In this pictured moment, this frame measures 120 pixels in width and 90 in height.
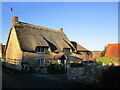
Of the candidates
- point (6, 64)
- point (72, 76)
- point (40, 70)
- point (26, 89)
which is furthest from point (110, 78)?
point (6, 64)

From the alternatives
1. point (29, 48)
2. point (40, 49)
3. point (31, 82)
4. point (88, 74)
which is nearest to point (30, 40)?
point (29, 48)

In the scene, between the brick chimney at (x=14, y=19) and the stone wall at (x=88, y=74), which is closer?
the stone wall at (x=88, y=74)

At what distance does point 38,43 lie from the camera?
68.8ft

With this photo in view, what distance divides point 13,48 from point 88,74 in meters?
16.2

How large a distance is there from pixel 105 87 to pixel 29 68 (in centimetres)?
1197

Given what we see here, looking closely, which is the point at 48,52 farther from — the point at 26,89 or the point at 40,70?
the point at 26,89

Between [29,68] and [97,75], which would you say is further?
[29,68]

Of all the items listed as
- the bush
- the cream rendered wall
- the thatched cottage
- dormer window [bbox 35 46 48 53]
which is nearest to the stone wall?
the bush

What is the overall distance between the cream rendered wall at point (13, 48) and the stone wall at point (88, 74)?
11.7m

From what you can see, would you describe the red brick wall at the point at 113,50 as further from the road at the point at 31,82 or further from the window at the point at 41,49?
the road at the point at 31,82

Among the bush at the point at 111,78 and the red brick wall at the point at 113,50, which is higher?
the red brick wall at the point at 113,50

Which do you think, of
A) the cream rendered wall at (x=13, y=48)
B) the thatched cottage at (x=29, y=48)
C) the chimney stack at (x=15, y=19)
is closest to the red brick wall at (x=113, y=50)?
the thatched cottage at (x=29, y=48)

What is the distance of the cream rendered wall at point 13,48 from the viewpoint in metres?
19.4

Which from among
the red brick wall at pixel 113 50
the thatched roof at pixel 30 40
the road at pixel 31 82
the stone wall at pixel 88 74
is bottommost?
the road at pixel 31 82
